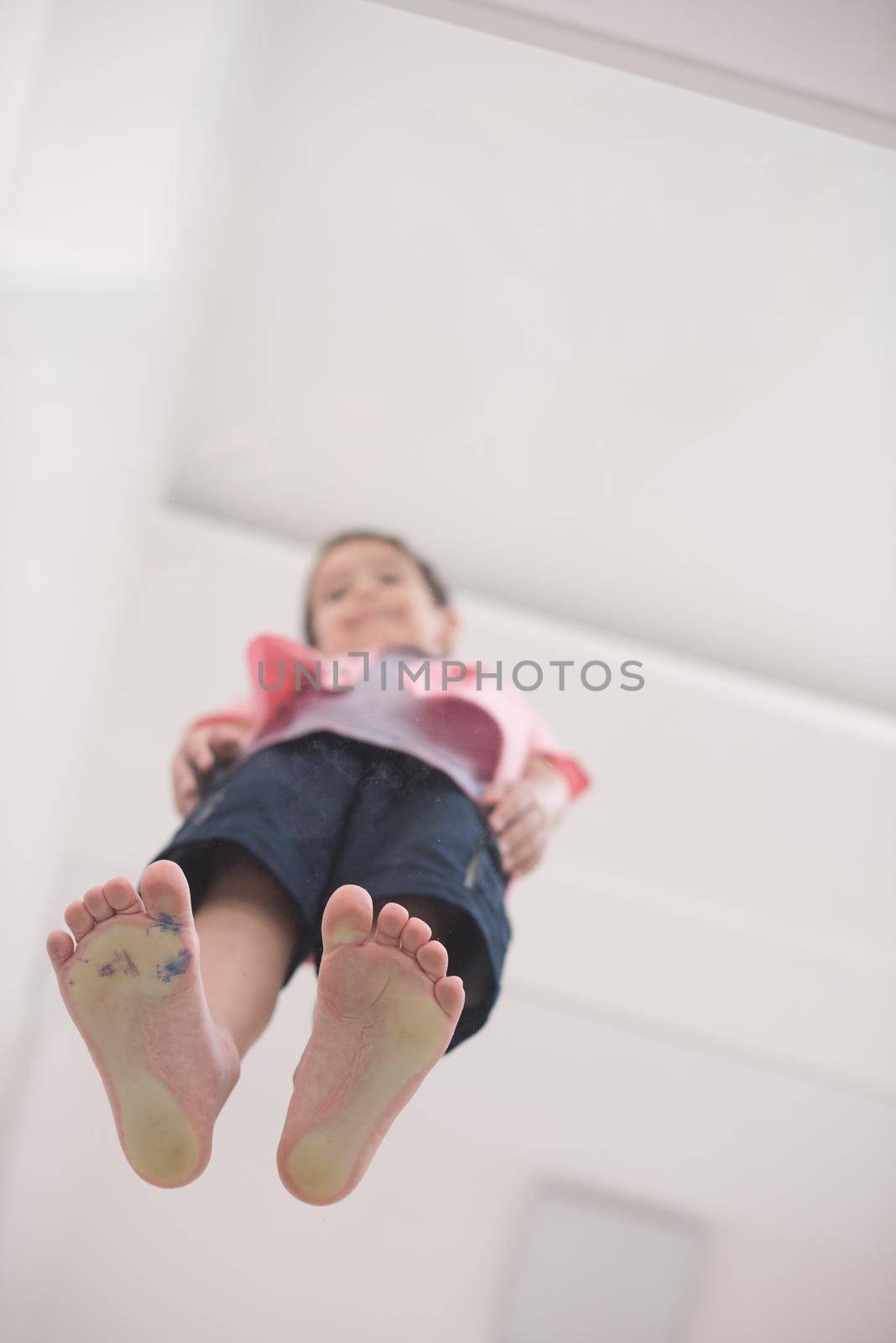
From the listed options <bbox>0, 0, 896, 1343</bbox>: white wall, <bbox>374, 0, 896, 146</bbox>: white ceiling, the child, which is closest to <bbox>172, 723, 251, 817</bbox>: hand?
the child

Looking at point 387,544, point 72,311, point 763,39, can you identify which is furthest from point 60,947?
point 763,39

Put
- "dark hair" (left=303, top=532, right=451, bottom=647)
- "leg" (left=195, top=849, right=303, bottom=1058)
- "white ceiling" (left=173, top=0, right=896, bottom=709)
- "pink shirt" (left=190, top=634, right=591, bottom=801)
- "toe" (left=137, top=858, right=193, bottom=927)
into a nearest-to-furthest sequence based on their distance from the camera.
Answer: "toe" (left=137, top=858, right=193, bottom=927)
"leg" (left=195, top=849, right=303, bottom=1058)
"pink shirt" (left=190, top=634, right=591, bottom=801)
"white ceiling" (left=173, top=0, right=896, bottom=709)
"dark hair" (left=303, top=532, right=451, bottom=647)

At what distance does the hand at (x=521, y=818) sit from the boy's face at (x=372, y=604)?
0.57 ft

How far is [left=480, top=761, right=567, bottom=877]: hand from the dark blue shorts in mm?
23

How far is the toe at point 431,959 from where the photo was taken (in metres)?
0.59

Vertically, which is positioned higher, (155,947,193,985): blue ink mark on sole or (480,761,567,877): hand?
(480,761,567,877): hand

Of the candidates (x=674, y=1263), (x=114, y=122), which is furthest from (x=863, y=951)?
(x=114, y=122)

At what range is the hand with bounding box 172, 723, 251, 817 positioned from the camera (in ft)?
3.06

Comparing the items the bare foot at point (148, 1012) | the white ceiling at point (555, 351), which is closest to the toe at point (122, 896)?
the bare foot at point (148, 1012)

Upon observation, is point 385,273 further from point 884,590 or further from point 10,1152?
point 10,1152

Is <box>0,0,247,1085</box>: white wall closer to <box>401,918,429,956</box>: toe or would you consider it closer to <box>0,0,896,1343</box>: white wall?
<box>0,0,896,1343</box>: white wall

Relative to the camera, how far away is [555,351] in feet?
3.83

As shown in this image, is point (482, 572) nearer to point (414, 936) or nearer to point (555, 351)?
point (555, 351)

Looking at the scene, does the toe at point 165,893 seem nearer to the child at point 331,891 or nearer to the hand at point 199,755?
the child at point 331,891
